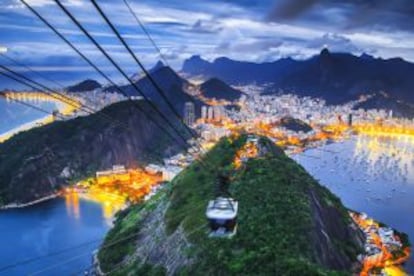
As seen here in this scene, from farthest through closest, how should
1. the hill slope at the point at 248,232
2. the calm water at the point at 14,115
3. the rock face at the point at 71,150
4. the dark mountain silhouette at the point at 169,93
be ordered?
the calm water at the point at 14,115, the dark mountain silhouette at the point at 169,93, the rock face at the point at 71,150, the hill slope at the point at 248,232

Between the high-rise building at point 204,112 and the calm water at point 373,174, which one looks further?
the high-rise building at point 204,112

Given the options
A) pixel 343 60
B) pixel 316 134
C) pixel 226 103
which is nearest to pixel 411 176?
pixel 316 134

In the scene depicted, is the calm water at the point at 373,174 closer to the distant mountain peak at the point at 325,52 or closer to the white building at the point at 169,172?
the white building at the point at 169,172

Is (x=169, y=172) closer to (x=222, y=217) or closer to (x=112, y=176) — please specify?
(x=112, y=176)

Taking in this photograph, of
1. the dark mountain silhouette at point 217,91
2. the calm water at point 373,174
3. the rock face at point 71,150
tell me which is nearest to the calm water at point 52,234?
the rock face at point 71,150

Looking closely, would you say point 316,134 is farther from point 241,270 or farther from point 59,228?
point 241,270

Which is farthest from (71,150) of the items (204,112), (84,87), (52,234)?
(84,87)

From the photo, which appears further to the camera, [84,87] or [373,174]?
[84,87]

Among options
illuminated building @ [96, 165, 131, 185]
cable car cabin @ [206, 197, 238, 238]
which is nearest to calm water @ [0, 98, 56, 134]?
illuminated building @ [96, 165, 131, 185]
